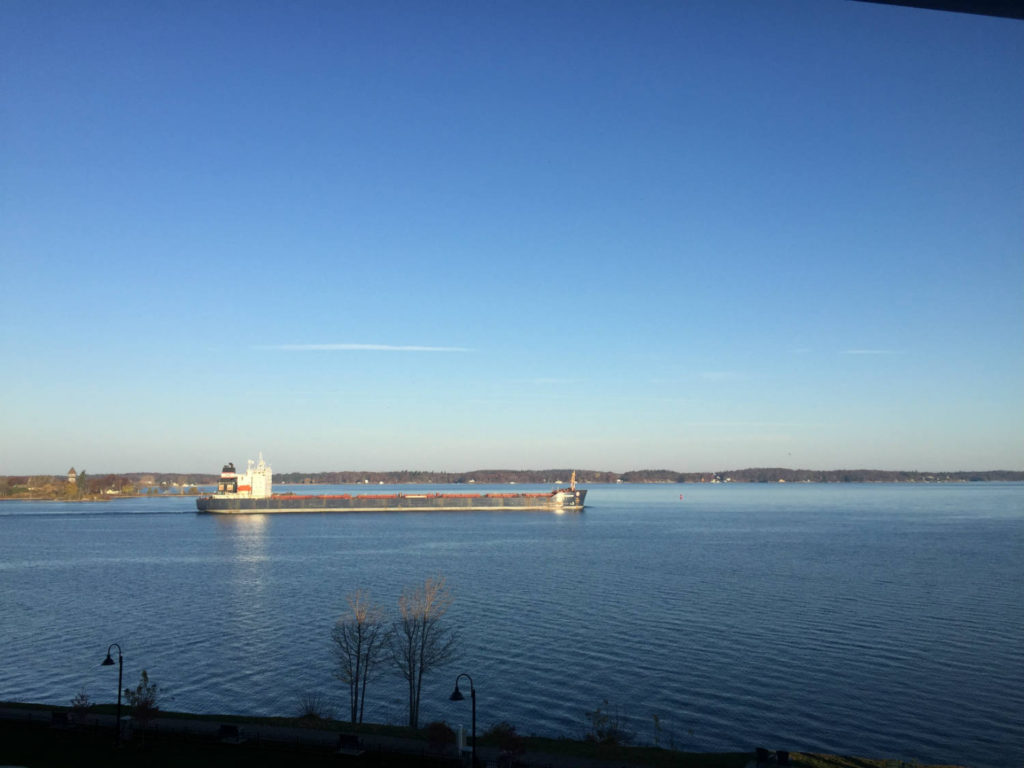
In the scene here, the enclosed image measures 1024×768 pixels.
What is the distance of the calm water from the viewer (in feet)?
101

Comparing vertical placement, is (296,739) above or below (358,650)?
below

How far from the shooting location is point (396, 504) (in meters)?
173

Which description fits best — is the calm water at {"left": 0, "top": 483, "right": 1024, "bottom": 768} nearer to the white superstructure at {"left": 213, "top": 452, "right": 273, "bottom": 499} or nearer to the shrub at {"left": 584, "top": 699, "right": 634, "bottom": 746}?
the shrub at {"left": 584, "top": 699, "right": 634, "bottom": 746}

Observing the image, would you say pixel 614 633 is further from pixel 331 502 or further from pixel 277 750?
pixel 331 502

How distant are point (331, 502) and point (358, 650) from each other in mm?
147102

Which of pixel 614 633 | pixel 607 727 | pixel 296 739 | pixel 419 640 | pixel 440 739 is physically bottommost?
pixel 614 633

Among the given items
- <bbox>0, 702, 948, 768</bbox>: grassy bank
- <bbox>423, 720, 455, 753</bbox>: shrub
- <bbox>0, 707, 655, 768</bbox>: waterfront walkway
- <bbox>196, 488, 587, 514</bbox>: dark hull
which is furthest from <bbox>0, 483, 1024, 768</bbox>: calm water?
<bbox>196, 488, 587, 514</bbox>: dark hull

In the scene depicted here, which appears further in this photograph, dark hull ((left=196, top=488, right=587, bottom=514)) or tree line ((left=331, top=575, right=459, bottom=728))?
dark hull ((left=196, top=488, right=587, bottom=514))

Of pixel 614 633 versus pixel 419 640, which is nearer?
pixel 419 640

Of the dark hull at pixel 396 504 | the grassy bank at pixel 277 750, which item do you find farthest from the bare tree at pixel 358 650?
the dark hull at pixel 396 504

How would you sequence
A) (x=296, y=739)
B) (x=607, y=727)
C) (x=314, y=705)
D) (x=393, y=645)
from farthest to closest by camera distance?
(x=393, y=645), (x=314, y=705), (x=607, y=727), (x=296, y=739)

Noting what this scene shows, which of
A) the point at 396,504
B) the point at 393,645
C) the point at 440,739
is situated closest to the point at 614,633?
the point at 393,645

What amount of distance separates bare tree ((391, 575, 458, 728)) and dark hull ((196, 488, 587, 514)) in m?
108

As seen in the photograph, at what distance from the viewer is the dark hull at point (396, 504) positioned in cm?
15888
